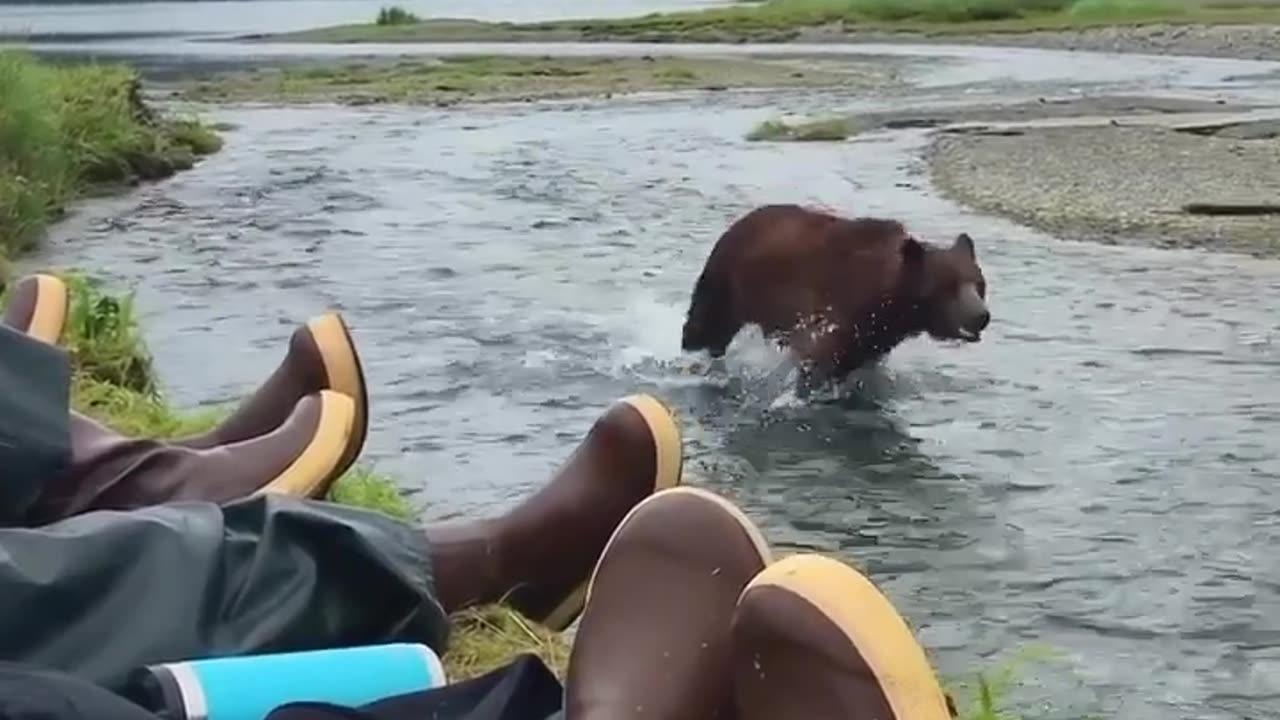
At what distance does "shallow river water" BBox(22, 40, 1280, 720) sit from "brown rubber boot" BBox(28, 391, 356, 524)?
1.98 metres

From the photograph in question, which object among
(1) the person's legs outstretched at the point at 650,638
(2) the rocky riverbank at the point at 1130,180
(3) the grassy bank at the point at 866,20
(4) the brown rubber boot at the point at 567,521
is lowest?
(3) the grassy bank at the point at 866,20

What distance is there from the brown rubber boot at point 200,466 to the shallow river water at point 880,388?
198 cm

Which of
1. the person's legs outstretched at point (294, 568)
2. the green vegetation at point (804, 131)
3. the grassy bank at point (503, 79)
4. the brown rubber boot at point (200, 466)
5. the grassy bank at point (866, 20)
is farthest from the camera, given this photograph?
the grassy bank at point (866, 20)

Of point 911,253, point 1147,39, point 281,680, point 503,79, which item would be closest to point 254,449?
point 281,680

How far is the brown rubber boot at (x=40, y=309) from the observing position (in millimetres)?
4406

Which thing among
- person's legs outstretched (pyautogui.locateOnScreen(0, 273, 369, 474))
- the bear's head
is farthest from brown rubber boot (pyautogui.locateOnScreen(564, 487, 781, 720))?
the bear's head

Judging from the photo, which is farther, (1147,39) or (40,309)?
(1147,39)

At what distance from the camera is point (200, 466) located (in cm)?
347

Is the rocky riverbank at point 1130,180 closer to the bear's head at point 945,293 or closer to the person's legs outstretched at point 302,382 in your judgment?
the bear's head at point 945,293

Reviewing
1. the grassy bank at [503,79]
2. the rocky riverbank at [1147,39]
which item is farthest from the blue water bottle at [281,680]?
the rocky riverbank at [1147,39]

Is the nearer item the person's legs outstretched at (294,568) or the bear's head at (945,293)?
the person's legs outstretched at (294,568)

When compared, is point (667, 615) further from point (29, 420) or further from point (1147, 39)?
point (1147, 39)

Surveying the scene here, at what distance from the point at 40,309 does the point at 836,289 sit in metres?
4.79

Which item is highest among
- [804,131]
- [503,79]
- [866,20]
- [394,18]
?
[804,131]
